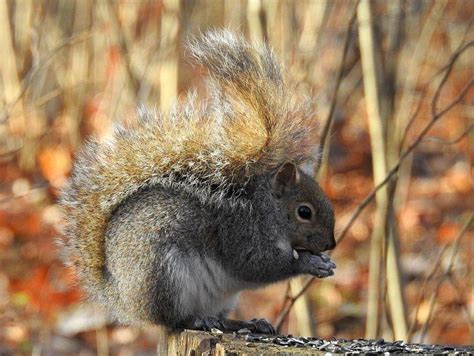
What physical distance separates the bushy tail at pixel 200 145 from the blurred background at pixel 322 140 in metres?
0.36

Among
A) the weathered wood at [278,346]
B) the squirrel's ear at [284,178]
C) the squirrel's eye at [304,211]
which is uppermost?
the squirrel's ear at [284,178]

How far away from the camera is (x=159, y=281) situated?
211 centimetres

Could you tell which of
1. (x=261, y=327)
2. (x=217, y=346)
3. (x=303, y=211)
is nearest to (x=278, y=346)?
(x=217, y=346)

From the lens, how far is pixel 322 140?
2639mm

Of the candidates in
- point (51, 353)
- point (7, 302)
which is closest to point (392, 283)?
point (51, 353)

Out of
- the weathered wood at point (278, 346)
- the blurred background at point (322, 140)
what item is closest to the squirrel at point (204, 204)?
the weathered wood at point (278, 346)

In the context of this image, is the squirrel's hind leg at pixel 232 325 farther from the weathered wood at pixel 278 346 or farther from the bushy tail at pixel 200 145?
the bushy tail at pixel 200 145

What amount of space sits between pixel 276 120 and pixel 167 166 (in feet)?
1.01

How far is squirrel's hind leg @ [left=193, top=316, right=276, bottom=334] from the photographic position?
2.14m

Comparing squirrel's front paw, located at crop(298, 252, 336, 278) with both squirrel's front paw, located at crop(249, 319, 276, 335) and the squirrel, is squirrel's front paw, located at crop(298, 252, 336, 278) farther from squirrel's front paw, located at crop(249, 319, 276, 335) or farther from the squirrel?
squirrel's front paw, located at crop(249, 319, 276, 335)

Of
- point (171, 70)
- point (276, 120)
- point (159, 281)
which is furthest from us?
point (171, 70)

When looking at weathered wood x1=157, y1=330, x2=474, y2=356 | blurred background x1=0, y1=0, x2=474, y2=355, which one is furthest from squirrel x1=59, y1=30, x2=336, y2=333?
blurred background x1=0, y1=0, x2=474, y2=355

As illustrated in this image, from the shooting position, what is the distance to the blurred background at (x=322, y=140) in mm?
3115

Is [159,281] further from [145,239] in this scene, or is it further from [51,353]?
[51,353]
